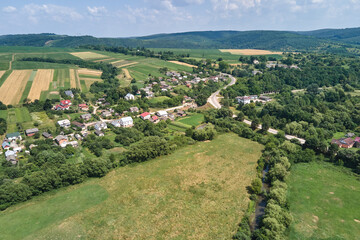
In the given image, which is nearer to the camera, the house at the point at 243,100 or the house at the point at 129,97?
the house at the point at 129,97

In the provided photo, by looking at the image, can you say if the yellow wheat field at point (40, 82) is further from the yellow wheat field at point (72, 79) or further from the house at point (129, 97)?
the house at point (129, 97)

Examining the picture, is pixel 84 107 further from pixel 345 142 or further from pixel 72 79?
pixel 345 142

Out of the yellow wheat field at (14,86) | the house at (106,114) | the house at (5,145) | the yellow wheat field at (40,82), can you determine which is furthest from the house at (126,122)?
the yellow wheat field at (14,86)

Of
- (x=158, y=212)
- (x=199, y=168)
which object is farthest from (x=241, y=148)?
(x=158, y=212)

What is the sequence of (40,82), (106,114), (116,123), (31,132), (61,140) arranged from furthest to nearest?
(40,82) → (106,114) → (116,123) → (31,132) → (61,140)

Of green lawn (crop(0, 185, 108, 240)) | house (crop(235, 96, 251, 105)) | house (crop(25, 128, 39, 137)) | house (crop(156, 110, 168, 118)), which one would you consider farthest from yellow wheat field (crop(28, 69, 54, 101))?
house (crop(235, 96, 251, 105))

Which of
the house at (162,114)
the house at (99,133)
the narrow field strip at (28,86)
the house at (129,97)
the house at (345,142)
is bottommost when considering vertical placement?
the house at (345,142)

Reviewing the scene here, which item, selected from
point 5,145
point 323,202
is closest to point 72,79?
point 5,145
